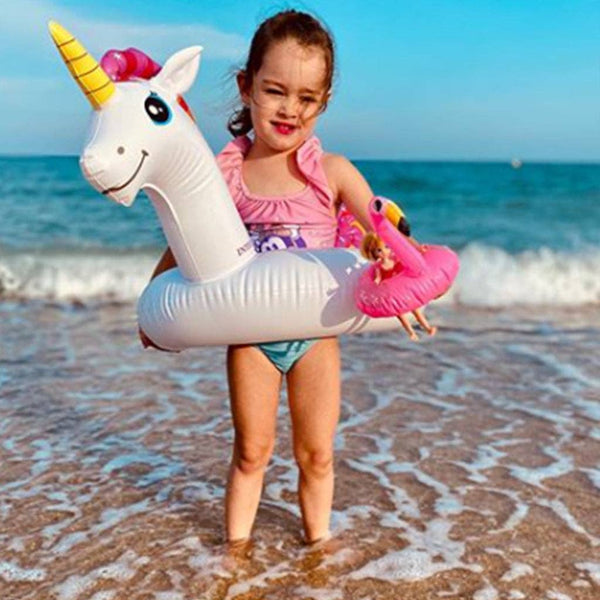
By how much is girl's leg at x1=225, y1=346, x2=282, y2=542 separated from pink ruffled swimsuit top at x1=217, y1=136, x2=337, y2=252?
1.33 feet

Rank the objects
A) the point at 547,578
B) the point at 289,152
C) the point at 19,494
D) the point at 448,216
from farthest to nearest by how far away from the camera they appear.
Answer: the point at 448,216
the point at 19,494
the point at 547,578
the point at 289,152

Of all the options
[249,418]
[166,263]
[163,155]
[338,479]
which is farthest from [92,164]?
[338,479]

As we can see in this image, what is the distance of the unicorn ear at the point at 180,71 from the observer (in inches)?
122

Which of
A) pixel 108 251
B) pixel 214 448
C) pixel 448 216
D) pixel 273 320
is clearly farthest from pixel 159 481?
pixel 448 216

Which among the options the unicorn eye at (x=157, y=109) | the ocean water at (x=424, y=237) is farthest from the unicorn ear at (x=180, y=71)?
the ocean water at (x=424, y=237)

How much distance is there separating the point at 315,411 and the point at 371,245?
30.1 inches

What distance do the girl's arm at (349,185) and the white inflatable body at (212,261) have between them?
0.16 meters

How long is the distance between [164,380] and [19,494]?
214cm

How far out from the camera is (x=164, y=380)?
255 inches

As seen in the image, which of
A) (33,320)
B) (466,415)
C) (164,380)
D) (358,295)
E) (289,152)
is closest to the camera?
(358,295)

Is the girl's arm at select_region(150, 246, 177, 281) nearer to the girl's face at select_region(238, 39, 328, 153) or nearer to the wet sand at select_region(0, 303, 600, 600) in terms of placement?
the girl's face at select_region(238, 39, 328, 153)

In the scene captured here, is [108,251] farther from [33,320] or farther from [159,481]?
[159,481]

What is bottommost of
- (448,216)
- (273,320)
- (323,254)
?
(448,216)

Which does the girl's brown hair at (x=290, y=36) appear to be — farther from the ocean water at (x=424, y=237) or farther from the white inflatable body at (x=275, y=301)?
the ocean water at (x=424, y=237)
